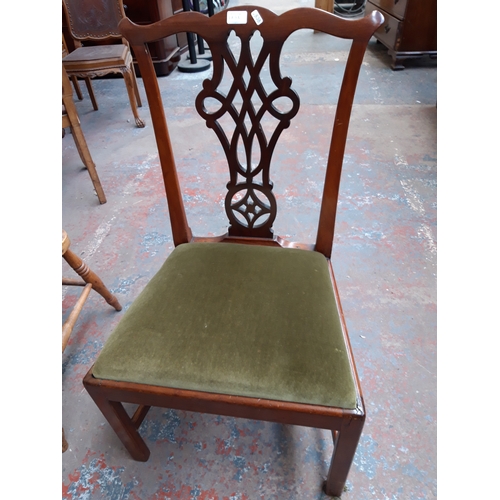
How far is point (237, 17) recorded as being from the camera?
80 centimetres

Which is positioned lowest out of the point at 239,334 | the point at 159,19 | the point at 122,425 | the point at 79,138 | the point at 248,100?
the point at 122,425

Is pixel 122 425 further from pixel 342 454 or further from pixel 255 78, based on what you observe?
pixel 255 78

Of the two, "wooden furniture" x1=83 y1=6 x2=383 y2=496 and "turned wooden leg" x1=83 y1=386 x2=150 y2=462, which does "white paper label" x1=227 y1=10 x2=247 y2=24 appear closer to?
"wooden furniture" x1=83 y1=6 x2=383 y2=496

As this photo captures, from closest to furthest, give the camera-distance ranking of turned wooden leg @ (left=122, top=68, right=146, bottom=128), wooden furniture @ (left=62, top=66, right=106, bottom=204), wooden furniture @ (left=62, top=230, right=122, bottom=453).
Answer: wooden furniture @ (left=62, top=230, right=122, bottom=453)
wooden furniture @ (left=62, top=66, right=106, bottom=204)
turned wooden leg @ (left=122, top=68, right=146, bottom=128)

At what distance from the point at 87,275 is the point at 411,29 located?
411 centimetres

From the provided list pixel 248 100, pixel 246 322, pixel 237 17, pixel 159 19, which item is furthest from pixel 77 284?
pixel 159 19

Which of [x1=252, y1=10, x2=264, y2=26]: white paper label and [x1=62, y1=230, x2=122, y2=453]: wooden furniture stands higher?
[x1=252, y1=10, x2=264, y2=26]: white paper label

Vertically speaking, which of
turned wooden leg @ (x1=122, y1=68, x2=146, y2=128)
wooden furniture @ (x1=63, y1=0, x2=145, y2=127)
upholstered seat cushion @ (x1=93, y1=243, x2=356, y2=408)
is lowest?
upholstered seat cushion @ (x1=93, y1=243, x2=356, y2=408)

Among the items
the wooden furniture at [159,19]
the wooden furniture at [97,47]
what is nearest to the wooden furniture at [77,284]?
the wooden furniture at [97,47]

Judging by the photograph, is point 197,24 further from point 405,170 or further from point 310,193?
point 405,170

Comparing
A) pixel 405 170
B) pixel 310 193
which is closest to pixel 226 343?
pixel 310 193

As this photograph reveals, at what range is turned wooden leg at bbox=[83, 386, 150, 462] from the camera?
84cm

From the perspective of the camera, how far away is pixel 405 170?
234cm

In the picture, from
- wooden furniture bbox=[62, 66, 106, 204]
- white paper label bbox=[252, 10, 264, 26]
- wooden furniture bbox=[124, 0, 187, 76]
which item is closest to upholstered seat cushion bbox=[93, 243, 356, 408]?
white paper label bbox=[252, 10, 264, 26]
